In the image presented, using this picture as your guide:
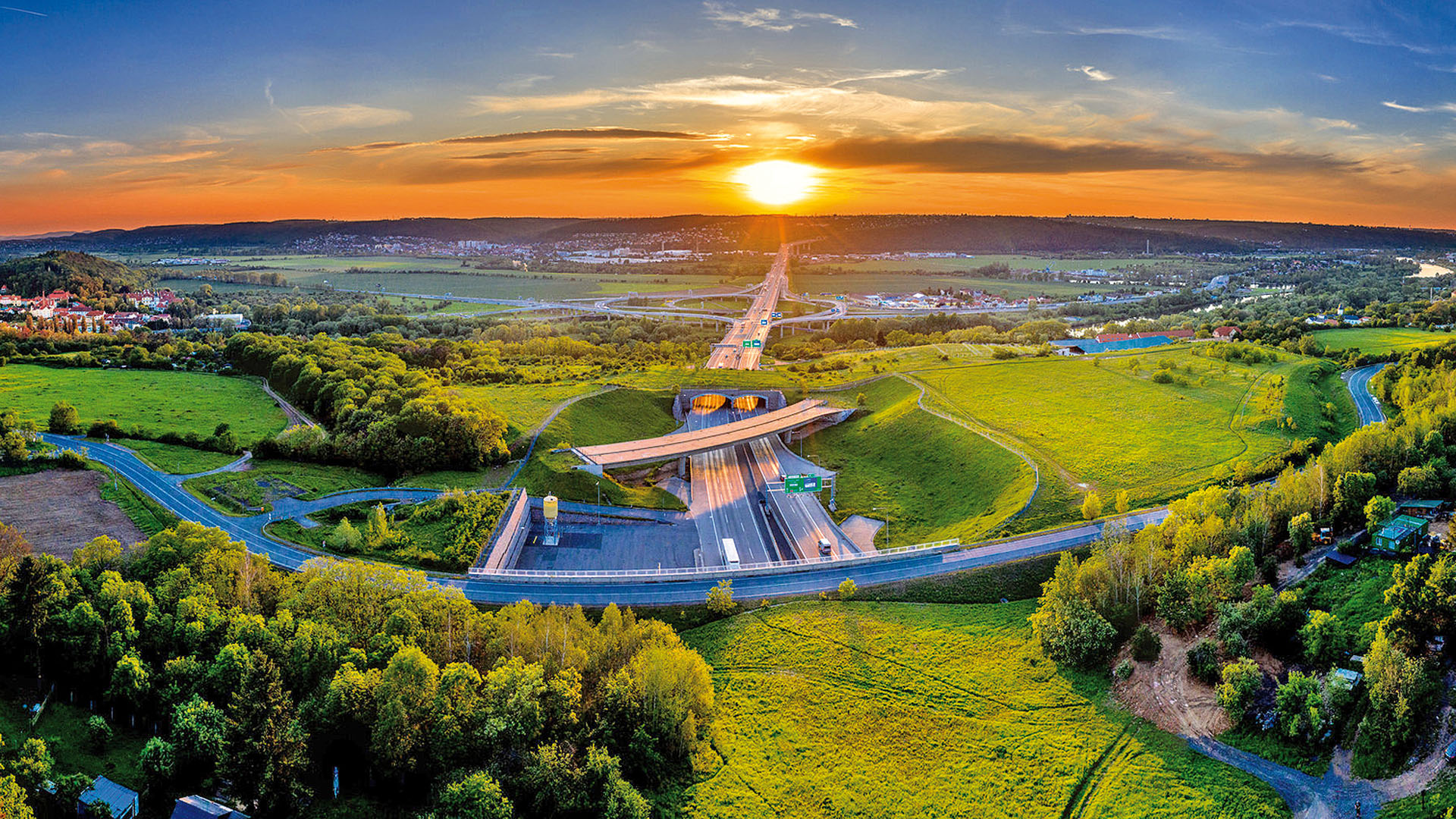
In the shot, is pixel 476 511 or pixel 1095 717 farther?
pixel 476 511

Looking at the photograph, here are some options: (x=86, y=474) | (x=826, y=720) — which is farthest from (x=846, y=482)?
(x=86, y=474)

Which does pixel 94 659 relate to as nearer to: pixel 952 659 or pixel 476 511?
pixel 476 511

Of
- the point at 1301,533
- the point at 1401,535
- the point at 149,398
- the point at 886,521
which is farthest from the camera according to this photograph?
the point at 149,398

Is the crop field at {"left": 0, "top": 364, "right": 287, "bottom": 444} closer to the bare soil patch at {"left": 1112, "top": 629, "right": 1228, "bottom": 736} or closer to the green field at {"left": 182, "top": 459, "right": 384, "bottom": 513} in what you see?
the green field at {"left": 182, "top": 459, "right": 384, "bottom": 513}

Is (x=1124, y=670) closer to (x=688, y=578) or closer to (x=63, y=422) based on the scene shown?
(x=688, y=578)

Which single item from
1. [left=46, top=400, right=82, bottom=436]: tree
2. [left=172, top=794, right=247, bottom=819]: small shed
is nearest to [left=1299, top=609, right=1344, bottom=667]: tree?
[left=172, top=794, right=247, bottom=819]: small shed

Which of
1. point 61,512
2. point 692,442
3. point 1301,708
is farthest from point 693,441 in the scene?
point 1301,708

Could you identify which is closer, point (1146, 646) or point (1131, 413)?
point (1146, 646)
